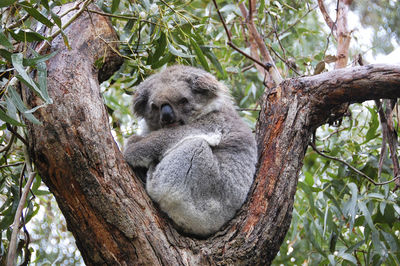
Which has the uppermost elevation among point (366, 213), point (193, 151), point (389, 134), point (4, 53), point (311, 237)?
point (4, 53)

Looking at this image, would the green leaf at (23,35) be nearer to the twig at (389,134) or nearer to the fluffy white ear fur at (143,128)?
the fluffy white ear fur at (143,128)

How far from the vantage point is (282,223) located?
7.87 feet

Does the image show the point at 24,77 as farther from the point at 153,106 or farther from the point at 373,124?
the point at 373,124

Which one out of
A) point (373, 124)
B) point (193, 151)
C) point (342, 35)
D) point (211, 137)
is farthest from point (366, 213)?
point (342, 35)

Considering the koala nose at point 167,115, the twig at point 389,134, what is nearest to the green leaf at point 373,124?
the twig at point 389,134

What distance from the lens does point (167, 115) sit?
3.24 metres

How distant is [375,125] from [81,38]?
232 centimetres

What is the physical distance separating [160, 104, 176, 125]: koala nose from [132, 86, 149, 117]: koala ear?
0.91 feet

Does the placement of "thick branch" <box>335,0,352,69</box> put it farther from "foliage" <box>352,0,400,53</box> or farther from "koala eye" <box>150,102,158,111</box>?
"koala eye" <box>150,102,158,111</box>

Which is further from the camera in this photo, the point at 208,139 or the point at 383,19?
the point at 383,19

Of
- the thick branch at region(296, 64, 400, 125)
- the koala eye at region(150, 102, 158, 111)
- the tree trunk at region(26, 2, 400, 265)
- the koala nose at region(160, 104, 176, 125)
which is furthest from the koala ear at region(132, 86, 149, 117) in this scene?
the thick branch at region(296, 64, 400, 125)

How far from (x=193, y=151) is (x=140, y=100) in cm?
94

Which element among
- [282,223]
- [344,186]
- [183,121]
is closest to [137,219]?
[282,223]

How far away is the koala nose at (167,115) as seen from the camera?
10.6 ft
